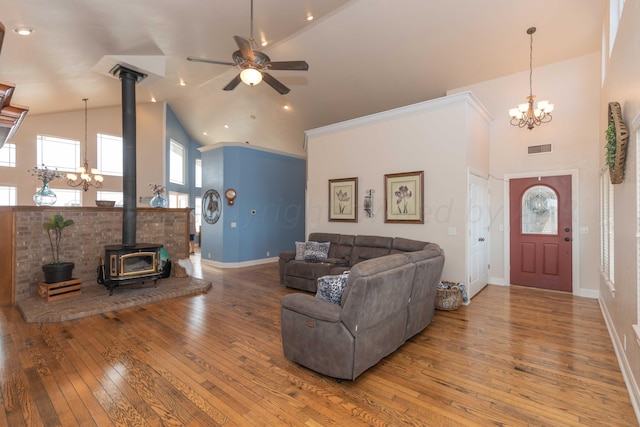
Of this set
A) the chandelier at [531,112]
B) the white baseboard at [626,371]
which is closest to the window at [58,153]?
the chandelier at [531,112]

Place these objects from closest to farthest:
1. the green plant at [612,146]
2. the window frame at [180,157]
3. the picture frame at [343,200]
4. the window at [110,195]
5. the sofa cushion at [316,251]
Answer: the green plant at [612,146] < the sofa cushion at [316,251] < the picture frame at [343,200] < the window at [110,195] < the window frame at [180,157]

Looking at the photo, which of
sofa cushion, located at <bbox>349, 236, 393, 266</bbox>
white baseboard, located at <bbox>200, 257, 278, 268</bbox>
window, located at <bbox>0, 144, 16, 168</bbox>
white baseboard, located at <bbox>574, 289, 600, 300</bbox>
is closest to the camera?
white baseboard, located at <bbox>574, 289, 600, 300</bbox>

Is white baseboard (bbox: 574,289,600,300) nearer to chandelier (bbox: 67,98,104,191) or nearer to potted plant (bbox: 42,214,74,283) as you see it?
potted plant (bbox: 42,214,74,283)

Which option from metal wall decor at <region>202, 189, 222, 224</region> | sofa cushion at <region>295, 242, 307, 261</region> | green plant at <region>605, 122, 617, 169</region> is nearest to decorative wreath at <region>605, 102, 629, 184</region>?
green plant at <region>605, 122, 617, 169</region>

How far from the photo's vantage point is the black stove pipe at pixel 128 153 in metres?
4.98

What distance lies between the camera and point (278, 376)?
2.54m

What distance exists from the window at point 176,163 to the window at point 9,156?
3.82 meters

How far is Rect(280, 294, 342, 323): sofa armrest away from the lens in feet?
8.00

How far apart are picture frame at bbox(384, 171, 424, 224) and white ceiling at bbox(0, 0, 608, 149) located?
2.28m

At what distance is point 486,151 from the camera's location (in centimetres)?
561

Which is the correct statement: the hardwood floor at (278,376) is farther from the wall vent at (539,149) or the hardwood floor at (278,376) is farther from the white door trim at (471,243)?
the wall vent at (539,149)

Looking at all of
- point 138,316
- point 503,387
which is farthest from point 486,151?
point 138,316

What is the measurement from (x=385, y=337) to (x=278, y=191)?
634cm

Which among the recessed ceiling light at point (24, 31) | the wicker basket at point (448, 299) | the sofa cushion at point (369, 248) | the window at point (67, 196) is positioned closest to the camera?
the recessed ceiling light at point (24, 31)
